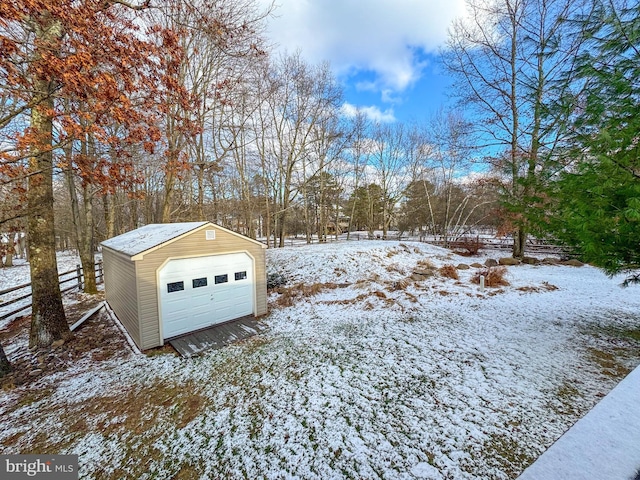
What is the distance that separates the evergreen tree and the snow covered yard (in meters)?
2.21

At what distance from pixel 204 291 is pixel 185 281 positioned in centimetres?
57

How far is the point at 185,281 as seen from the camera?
240 inches

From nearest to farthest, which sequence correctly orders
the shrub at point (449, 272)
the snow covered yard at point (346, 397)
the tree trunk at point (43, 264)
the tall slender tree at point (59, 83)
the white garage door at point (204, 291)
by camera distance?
1. the snow covered yard at point (346, 397)
2. the tall slender tree at point (59, 83)
3. the tree trunk at point (43, 264)
4. the white garage door at point (204, 291)
5. the shrub at point (449, 272)

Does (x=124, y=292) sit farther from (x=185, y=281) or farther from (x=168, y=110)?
(x=168, y=110)

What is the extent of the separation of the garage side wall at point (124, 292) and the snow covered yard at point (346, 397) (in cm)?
70

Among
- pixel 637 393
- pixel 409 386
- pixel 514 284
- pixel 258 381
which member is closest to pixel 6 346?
pixel 258 381

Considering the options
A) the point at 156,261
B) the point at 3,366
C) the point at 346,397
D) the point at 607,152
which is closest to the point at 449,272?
the point at 607,152

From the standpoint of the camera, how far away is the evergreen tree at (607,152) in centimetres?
322

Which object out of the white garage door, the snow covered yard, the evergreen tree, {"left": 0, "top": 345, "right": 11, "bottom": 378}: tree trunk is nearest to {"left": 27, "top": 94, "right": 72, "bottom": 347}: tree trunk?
the snow covered yard

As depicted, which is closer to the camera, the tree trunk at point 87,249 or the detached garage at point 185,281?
the detached garage at point 185,281

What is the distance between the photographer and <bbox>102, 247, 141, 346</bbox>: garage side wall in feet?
18.6

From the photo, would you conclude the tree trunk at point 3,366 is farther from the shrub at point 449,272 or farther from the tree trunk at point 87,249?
the shrub at point 449,272

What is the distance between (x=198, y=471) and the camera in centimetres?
289

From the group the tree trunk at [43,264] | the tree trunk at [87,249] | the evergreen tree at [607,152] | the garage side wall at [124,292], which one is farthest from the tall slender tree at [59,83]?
the evergreen tree at [607,152]
